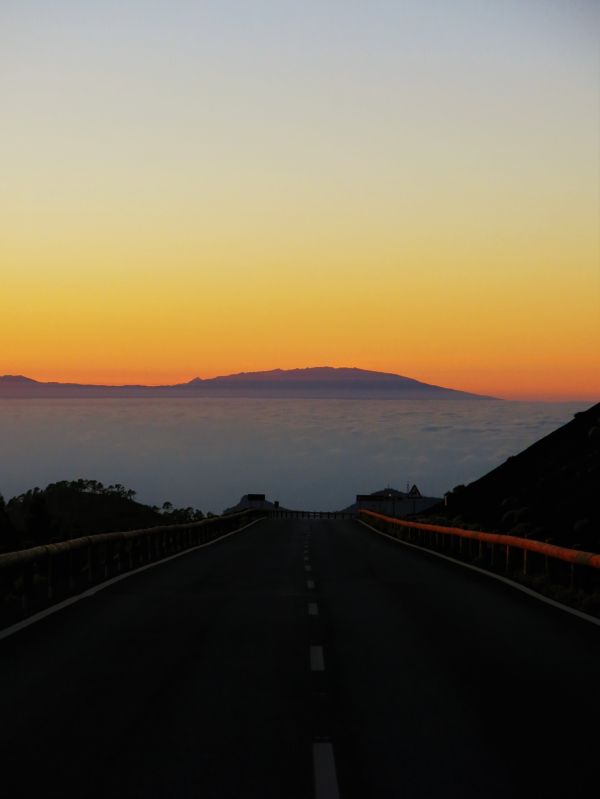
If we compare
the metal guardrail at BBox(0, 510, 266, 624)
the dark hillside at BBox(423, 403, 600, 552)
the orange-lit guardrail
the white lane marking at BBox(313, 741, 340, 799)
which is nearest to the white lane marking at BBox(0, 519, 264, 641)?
the metal guardrail at BBox(0, 510, 266, 624)

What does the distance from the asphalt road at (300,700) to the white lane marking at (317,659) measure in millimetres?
39

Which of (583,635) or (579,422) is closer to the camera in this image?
(583,635)

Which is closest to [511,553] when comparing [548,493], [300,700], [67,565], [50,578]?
[67,565]

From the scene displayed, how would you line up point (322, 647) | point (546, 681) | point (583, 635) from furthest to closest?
1. point (583, 635)
2. point (322, 647)
3. point (546, 681)

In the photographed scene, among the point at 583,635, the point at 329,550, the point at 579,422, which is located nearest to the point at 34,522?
the point at 579,422

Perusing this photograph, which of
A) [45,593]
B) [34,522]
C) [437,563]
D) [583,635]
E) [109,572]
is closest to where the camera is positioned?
[583,635]

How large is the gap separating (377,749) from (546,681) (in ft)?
11.0

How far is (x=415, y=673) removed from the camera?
1143cm

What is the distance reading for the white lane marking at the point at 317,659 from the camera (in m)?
11.8

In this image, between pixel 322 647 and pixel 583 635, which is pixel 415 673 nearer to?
pixel 322 647

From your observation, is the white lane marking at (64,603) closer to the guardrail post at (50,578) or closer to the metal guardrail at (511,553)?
the guardrail post at (50,578)

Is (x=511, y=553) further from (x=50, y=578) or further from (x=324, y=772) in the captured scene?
(x=324, y=772)

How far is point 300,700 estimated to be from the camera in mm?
9961

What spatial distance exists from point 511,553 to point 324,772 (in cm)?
2159
